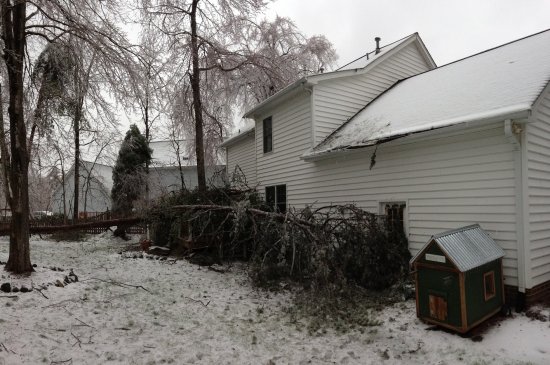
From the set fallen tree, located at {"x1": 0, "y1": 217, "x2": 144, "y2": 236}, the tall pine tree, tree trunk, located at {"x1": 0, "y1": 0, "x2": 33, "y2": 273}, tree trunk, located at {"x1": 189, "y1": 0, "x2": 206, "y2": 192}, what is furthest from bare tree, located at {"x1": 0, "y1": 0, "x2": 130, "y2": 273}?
the tall pine tree

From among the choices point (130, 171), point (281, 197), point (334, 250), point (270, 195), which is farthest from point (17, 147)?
point (130, 171)

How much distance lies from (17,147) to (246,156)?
10.0 m

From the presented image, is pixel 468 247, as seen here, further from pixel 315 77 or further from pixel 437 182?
pixel 315 77

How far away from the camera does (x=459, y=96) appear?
7.38 m

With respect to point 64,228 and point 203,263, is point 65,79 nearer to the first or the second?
point 64,228

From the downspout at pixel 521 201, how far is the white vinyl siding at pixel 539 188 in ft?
0.40

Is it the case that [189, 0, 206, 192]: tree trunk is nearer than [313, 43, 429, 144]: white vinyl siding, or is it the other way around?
[313, 43, 429, 144]: white vinyl siding

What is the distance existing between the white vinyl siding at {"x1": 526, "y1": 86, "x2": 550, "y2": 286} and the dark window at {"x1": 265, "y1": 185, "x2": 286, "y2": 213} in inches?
277

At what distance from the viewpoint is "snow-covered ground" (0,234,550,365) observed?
4.45m

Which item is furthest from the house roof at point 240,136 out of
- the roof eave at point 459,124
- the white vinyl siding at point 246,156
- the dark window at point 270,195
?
the roof eave at point 459,124

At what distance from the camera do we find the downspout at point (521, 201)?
5418 millimetres

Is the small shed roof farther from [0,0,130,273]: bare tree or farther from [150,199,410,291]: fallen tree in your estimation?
[0,0,130,273]: bare tree

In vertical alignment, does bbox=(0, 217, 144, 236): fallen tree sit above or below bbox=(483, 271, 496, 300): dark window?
above

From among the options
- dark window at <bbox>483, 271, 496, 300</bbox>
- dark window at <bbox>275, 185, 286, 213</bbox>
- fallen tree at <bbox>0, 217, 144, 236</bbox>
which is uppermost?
dark window at <bbox>275, 185, 286, 213</bbox>
